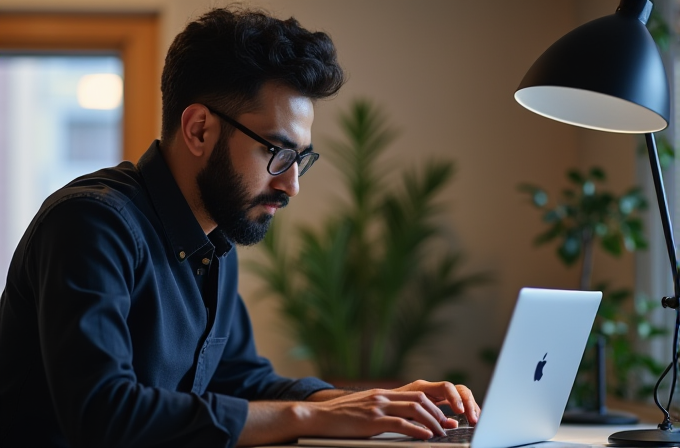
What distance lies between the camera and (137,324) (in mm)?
1524

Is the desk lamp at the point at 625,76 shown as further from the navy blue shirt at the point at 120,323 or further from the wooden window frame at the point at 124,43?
the wooden window frame at the point at 124,43

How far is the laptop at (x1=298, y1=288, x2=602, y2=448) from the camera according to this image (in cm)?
128

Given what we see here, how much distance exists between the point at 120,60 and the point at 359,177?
1.25 metres

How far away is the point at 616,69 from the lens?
1506 millimetres

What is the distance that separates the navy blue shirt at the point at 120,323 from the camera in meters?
1.27

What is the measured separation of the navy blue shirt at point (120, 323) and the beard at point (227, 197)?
70 millimetres

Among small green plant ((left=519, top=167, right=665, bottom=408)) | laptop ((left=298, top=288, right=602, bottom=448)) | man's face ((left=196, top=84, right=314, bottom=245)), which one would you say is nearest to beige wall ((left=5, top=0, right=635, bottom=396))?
small green plant ((left=519, top=167, right=665, bottom=408))

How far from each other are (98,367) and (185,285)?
0.38 meters

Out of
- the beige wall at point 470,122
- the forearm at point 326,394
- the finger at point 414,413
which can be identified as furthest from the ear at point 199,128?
the beige wall at point 470,122

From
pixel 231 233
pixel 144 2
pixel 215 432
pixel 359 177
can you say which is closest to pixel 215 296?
pixel 231 233

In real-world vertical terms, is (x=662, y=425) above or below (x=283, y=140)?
below

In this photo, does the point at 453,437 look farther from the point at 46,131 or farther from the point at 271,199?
the point at 46,131

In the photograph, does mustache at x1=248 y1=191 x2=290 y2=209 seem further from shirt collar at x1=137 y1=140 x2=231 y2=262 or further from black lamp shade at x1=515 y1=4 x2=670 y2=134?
black lamp shade at x1=515 y1=4 x2=670 y2=134

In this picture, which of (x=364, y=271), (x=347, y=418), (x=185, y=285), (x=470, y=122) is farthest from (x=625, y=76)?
(x=470, y=122)
